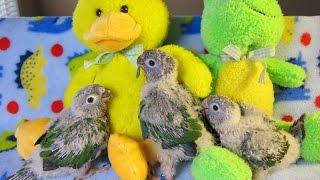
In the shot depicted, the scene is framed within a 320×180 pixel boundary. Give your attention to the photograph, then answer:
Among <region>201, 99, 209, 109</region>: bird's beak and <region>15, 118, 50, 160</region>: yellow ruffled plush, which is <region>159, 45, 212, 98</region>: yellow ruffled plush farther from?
<region>15, 118, 50, 160</region>: yellow ruffled plush

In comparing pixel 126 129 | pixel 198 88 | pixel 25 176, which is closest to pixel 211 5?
pixel 198 88

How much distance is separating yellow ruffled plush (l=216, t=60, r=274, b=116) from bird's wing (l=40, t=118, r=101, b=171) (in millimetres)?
250

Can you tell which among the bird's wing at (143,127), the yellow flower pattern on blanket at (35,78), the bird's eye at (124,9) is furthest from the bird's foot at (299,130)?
the yellow flower pattern on blanket at (35,78)

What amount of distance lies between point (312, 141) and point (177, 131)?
22 cm

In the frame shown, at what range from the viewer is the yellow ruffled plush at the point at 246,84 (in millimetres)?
956

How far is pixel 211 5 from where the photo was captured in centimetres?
97

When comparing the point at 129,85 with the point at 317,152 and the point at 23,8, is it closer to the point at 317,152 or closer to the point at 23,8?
the point at 317,152

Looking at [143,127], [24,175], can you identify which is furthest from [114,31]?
[24,175]

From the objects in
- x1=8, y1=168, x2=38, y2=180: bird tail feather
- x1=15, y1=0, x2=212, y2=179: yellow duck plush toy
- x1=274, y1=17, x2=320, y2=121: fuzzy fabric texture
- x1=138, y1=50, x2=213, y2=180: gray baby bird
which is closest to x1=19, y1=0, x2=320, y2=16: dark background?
x1=274, y1=17, x2=320, y2=121: fuzzy fabric texture

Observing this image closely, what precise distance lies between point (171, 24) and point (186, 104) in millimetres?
264

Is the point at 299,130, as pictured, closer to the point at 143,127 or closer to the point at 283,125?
the point at 283,125

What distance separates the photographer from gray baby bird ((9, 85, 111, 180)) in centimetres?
90

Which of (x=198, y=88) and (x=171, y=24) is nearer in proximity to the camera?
(x=198, y=88)

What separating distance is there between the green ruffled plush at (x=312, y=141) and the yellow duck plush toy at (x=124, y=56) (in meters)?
0.18
